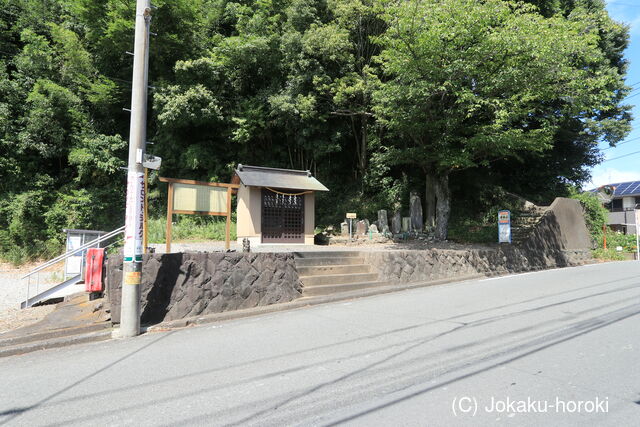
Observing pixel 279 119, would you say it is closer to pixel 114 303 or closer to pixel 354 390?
pixel 114 303

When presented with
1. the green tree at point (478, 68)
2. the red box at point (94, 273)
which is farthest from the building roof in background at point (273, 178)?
the red box at point (94, 273)

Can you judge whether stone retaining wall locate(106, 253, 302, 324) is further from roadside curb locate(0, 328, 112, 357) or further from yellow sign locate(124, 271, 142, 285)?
yellow sign locate(124, 271, 142, 285)

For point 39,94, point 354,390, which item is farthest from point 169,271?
point 39,94

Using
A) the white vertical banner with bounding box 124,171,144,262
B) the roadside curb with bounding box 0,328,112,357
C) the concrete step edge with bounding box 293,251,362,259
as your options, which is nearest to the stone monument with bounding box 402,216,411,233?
the concrete step edge with bounding box 293,251,362,259

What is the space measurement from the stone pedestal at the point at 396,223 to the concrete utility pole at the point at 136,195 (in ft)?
53.4

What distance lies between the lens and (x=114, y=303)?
23.2 ft

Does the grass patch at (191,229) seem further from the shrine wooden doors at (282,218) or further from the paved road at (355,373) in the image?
the paved road at (355,373)

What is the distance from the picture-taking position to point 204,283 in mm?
7906

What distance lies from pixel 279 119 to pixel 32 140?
1568cm

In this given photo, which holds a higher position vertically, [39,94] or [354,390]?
[39,94]

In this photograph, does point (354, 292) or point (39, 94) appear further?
point (39, 94)

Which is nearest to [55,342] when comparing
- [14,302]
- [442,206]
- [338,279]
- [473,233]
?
[338,279]

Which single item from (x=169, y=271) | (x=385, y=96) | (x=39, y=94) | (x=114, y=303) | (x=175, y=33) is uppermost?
(x=175, y=33)

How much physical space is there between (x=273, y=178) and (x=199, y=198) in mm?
7795
